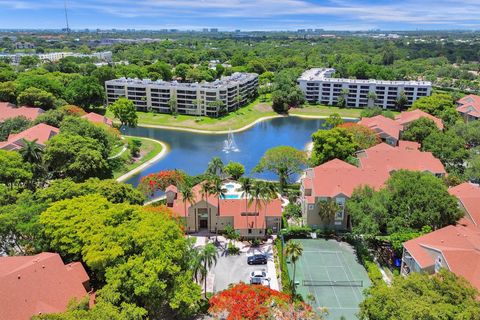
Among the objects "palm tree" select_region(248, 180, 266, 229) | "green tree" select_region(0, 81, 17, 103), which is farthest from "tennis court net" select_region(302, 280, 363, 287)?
"green tree" select_region(0, 81, 17, 103)

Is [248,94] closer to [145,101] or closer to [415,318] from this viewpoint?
[145,101]

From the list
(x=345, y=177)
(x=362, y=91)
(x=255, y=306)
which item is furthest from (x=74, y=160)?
(x=362, y=91)

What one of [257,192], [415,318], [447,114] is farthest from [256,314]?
[447,114]

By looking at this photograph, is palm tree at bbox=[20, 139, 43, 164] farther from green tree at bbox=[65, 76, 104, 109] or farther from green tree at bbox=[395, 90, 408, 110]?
green tree at bbox=[395, 90, 408, 110]

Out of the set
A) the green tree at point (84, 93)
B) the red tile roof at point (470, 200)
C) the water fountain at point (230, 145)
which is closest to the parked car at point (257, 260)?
the red tile roof at point (470, 200)

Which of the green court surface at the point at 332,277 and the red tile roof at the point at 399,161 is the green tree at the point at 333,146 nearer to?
the red tile roof at the point at 399,161

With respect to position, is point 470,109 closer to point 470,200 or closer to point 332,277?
point 470,200
